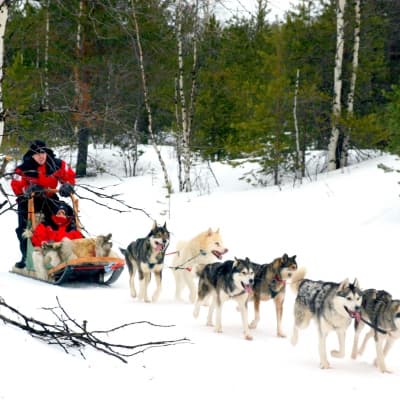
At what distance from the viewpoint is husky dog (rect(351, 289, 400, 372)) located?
5.53 meters

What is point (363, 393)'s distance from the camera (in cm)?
498

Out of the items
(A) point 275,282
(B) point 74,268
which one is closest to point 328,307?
(A) point 275,282

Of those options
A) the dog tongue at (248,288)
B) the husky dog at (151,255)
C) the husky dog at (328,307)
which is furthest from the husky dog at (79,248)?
the husky dog at (328,307)

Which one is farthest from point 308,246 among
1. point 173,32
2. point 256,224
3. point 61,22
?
point 61,22

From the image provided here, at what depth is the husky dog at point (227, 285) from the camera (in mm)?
6488

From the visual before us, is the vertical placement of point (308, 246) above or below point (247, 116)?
below

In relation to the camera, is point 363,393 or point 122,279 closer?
point 363,393

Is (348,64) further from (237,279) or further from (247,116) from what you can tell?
(237,279)

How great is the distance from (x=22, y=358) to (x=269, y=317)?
4149mm

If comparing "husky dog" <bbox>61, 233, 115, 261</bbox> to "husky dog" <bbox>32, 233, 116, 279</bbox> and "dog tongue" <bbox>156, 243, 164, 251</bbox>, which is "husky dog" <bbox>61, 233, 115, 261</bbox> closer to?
"husky dog" <bbox>32, 233, 116, 279</bbox>

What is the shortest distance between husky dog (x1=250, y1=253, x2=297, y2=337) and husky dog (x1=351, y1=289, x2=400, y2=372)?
1.03 meters

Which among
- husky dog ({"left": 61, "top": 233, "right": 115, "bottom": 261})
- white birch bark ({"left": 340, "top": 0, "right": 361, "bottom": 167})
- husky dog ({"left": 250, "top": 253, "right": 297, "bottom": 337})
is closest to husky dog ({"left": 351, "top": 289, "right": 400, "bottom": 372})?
husky dog ({"left": 250, "top": 253, "right": 297, "bottom": 337})

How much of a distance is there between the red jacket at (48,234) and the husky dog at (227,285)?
8.73 ft

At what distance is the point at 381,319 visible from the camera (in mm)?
5629
